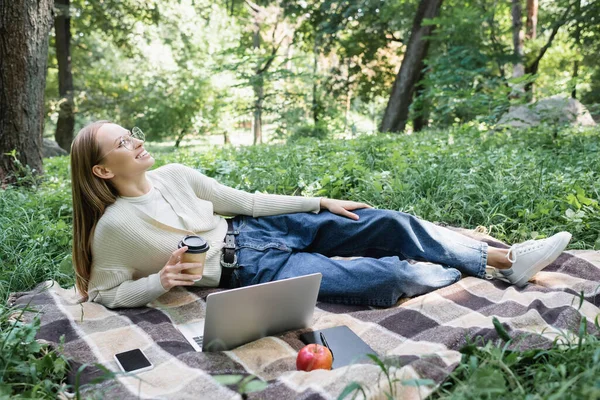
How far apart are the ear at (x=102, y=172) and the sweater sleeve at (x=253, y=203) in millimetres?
572

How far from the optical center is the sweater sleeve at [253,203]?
2.88m

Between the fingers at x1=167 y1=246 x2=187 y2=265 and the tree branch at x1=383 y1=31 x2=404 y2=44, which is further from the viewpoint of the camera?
the tree branch at x1=383 y1=31 x2=404 y2=44

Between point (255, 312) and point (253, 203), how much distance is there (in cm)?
100

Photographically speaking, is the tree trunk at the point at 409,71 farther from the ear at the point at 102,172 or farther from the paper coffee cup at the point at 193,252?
the paper coffee cup at the point at 193,252

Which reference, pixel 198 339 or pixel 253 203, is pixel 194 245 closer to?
pixel 198 339

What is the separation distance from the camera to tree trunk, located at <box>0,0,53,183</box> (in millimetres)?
4336

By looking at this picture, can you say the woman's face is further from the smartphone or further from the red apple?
the red apple

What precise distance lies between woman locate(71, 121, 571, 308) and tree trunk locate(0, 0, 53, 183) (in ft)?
8.48

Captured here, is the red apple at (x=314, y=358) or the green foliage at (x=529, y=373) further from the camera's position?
the red apple at (x=314, y=358)

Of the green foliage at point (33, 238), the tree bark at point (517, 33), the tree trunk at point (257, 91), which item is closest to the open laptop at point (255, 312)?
the green foliage at point (33, 238)

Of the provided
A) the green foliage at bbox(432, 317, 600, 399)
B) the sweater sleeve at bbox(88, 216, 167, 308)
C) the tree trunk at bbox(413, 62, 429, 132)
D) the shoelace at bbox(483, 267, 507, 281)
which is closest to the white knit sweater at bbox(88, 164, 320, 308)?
the sweater sleeve at bbox(88, 216, 167, 308)

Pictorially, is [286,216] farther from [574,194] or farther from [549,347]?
[574,194]

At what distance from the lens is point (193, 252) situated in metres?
2.12

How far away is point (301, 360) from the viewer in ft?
6.19
